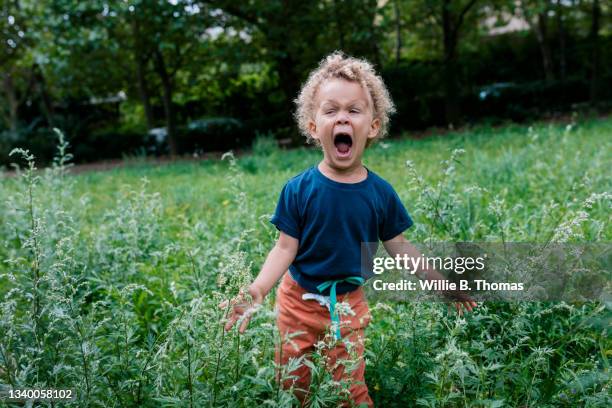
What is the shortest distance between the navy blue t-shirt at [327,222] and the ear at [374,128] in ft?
0.57

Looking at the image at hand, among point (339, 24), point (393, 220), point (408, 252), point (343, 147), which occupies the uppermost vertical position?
point (339, 24)

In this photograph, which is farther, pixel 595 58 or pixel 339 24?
pixel 595 58

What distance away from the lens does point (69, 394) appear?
202 centimetres

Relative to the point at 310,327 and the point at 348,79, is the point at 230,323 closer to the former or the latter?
the point at 310,327

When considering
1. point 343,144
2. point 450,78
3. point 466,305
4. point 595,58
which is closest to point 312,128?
point 343,144

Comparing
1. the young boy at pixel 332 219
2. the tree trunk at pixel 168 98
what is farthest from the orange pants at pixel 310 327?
the tree trunk at pixel 168 98

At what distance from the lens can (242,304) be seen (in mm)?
2027

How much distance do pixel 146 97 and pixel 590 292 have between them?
1727 cm

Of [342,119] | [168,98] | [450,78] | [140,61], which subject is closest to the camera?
[342,119]

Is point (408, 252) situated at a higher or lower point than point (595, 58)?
lower

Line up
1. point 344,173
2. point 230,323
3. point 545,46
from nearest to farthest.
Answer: point 230,323, point 344,173, point 545,46

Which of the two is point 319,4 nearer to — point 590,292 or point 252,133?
point 252,133

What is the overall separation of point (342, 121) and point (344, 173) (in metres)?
0.22

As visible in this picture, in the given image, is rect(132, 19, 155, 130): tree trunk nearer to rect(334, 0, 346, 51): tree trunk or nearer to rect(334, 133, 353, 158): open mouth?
rect(334, 0, 346, 51): tree trunk
